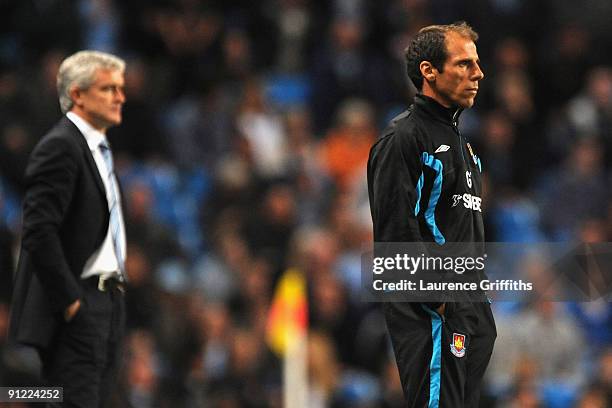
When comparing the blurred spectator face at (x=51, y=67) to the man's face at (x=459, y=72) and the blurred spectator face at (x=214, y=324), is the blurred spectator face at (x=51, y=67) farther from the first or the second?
the man's face at (x=459, y=72)

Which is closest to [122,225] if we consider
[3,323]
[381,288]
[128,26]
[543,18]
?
[381,288]

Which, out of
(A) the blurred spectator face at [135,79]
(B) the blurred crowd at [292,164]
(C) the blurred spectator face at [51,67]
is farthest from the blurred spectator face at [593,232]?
(C) the blurred spectator face at [51,67]

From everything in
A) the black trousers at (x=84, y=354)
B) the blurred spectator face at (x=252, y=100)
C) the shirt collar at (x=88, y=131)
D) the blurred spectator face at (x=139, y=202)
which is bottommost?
the black trousers at (x=84, y=354)

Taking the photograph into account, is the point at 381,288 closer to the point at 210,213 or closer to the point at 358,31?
the point at 210,213

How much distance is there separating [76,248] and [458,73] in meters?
1.97

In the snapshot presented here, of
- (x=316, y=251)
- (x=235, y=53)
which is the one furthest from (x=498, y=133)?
(x=235, y=53)

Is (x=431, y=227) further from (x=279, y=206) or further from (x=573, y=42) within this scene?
(x=573, y=42)

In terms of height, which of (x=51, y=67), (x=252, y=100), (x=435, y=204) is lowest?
(x=435, y=204)

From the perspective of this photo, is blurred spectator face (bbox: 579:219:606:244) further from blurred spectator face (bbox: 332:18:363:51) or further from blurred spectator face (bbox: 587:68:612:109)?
blurred spectator face (bbox: 332:18:363:51)

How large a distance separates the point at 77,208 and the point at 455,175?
1.83 metres

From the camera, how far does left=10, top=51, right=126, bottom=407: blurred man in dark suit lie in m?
6.00

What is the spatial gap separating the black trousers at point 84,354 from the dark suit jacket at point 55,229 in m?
0.07

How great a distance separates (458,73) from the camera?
5.64 metres

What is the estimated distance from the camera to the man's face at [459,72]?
5.64 meters
